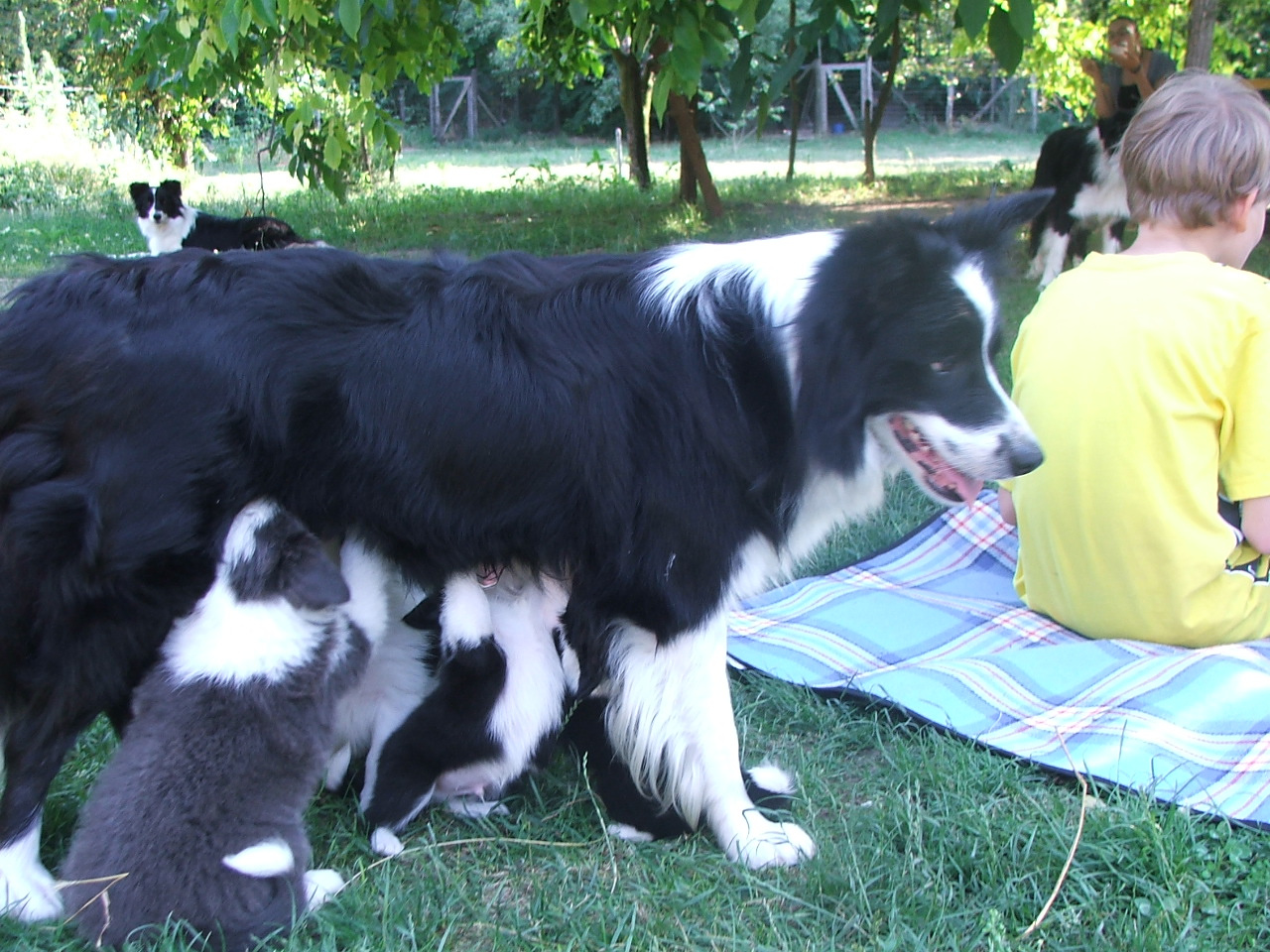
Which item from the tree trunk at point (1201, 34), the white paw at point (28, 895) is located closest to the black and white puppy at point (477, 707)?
the white paw at point (28, 895)

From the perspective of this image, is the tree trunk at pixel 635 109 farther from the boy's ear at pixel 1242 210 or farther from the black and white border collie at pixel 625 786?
the black and white border collie at pixel 625 786

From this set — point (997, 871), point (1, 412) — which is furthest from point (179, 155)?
point (997, 871)

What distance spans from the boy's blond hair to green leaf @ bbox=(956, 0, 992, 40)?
1.09 m

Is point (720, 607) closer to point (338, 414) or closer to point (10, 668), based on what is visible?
point (338, 414)

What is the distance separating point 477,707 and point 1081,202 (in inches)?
290

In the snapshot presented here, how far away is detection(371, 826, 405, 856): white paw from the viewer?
2455 millimetres

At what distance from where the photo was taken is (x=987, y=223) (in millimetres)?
2383

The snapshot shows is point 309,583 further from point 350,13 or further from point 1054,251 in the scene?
point 1054,251

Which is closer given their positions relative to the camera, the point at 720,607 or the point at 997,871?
the point at 997,871

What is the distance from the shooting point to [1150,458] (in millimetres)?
2709

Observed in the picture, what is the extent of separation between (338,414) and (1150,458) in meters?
1.92

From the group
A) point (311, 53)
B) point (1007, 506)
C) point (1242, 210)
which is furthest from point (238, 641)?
point (311, 53)

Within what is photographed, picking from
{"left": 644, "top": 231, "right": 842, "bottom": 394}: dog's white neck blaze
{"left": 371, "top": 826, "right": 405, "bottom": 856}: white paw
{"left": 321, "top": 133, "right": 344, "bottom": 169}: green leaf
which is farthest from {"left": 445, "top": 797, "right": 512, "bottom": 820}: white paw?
{"left": 321, "top": 133, "right": 344, "bottom": 169}: green leaf

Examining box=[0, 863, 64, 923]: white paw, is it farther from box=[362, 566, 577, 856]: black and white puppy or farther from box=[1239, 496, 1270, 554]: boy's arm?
box=[1239, 496, 1270, 554]: boy's arm
